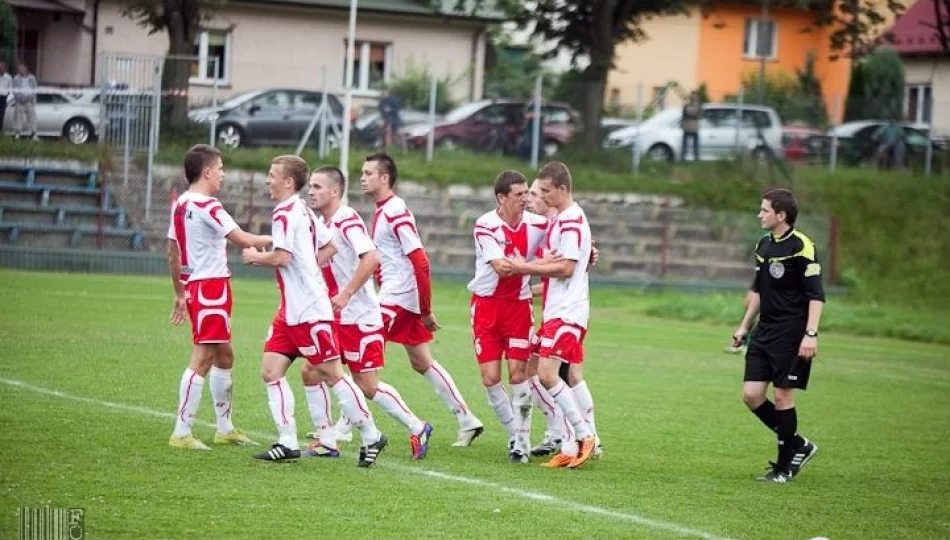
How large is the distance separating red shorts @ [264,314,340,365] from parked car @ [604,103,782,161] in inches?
1201

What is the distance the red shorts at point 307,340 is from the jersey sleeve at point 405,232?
1102mm

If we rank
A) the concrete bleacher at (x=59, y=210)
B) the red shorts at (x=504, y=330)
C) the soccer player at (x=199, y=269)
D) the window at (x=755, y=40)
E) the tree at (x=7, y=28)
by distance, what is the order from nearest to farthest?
the soccer player at (x=199, y=269)
the red shorts at (x=504, y=330)
the concrete bleacher at (x=59, y=210)
the tree at (x=7, y=28)
the window at (x=755, y=40)

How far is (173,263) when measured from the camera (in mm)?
10891

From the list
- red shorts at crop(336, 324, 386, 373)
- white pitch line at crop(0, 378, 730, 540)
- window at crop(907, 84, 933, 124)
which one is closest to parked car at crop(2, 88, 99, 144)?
white pitch line at crop(0, 378, 730, 540)

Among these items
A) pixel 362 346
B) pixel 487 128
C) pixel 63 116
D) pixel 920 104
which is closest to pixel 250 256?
pixel 362 346

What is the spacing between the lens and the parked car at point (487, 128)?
38.5 meters

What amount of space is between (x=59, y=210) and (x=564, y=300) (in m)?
21.7

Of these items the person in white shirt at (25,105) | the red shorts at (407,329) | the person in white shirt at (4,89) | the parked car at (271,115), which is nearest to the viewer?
the red shorts at (407,329)

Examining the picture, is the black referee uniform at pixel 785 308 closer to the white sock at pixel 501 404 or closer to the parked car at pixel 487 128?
the white sock at pixel 501 404

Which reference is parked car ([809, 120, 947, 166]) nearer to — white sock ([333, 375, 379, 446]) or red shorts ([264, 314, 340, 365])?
white sock ([333, 375, 379, 446])

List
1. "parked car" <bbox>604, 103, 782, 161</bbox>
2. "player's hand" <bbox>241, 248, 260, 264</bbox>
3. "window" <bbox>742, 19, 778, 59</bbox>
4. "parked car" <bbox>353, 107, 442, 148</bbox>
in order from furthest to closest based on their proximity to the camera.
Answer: "window" <bbox>742, 19, 778, 59</bbox>, "parked car" <bbox>604, 103, 782, 161</bbox>, "parked car" <bbox>353, 107, 442, 148</bbox>, "player's hand" <bbox>241, 248, 260, 264</bbox>

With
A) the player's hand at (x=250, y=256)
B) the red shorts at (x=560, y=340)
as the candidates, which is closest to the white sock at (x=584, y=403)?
the red shorts at (x=560, y=340)

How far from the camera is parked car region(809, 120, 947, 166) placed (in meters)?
41.3

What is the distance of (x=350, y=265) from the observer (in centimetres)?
1117
